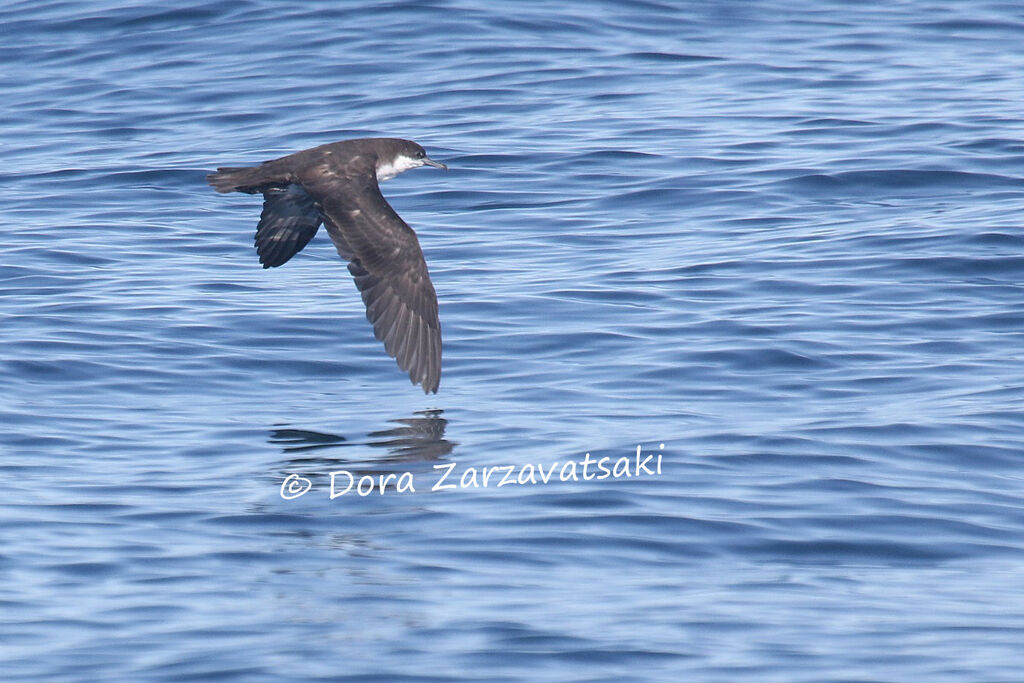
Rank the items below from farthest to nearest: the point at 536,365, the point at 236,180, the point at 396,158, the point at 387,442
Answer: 1. the point at 396,158
2. the point at 536,365
3. the point at 236,180
4. the point at 387,442

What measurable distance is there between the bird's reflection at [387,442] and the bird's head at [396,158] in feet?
5.83

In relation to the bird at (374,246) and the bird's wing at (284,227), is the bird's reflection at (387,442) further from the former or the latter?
the bird's wing at (284,227)

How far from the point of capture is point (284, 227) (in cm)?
930

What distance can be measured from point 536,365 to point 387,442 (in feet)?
4.82

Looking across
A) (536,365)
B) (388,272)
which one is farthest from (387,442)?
(536,365)

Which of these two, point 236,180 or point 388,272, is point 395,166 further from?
point 236,180

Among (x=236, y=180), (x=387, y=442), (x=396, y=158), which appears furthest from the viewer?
(x=396, y=158)

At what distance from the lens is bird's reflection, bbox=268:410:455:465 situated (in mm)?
7438

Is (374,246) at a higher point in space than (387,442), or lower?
higher

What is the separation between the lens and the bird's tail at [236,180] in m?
8.31

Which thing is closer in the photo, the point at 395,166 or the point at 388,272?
the point at 388,272

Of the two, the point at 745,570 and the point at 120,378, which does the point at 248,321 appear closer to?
the point at 120,378

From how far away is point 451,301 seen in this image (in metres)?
10.0

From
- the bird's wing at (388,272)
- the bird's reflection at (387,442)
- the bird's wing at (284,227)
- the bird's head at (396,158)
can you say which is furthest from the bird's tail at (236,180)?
the bird's reflection at (387,442)
